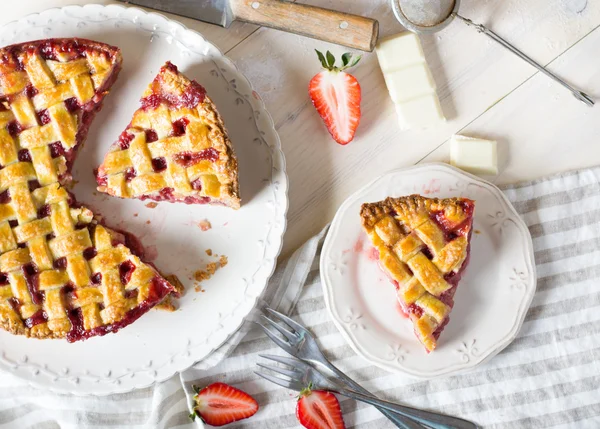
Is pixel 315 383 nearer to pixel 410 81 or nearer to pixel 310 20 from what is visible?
pixel 410 81

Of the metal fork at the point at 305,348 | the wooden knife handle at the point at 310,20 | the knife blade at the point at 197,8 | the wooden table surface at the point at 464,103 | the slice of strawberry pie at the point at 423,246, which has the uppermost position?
the knife blade at the point at 197,8

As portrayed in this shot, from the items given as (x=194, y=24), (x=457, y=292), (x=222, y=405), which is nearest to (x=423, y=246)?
(x=457, y=292)

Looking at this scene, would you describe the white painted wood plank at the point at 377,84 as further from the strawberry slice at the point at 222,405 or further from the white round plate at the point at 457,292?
the strawberry slice at the point at 222,405

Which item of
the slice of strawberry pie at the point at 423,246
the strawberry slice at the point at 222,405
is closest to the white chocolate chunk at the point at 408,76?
the slice of strawberry pie at the point at 423,246

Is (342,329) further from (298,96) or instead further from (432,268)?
(298,96)

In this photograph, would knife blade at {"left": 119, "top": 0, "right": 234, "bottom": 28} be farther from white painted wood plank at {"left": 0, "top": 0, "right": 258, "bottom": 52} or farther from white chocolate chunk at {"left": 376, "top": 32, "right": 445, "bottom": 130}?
white chocolate chunk at {"left": 376, "top": 32, "right": 445, "bottom": 130}

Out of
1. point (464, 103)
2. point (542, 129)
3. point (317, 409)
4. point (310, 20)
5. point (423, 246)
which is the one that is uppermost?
point (310, 20)

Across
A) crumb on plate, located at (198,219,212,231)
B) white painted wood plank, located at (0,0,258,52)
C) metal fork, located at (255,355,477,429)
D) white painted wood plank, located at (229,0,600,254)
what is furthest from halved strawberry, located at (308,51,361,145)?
metal fork, located at (255,355,477,429)
